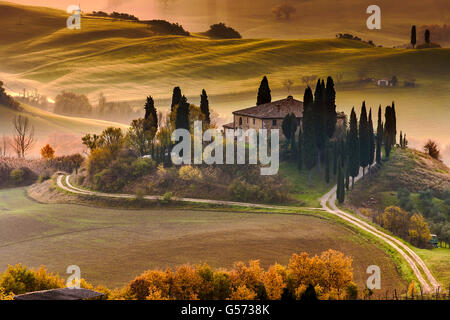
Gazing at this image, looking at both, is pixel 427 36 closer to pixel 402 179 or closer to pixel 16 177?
pixel 402 179

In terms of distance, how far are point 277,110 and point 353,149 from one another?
47.5 feet

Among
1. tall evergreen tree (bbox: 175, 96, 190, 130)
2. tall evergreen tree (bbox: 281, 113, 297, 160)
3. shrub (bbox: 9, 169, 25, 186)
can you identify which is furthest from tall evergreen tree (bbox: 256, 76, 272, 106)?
shrub (bbox: 9, 169, 25, 186)

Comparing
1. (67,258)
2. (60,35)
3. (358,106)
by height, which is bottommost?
(67,258)

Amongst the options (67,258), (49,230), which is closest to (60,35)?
(49,230)

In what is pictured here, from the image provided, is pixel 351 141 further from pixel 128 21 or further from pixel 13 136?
pixel 128 21

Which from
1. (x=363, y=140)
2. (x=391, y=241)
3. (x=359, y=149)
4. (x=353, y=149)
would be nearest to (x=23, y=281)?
(x=391, y=241)

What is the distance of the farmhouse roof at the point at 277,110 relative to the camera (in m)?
81.4

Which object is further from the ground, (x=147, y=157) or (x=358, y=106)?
(x=358, y=106)

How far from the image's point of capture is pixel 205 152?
2970 inches

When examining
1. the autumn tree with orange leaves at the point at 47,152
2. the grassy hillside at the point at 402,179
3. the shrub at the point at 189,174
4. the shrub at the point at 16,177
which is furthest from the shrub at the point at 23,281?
the autumn tree with orange leaves at the point at 47,152

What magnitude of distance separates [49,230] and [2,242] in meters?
5.09

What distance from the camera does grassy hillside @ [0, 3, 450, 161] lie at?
134 meters

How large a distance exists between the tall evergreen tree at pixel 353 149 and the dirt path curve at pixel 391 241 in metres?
3.24

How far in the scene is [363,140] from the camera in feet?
247
